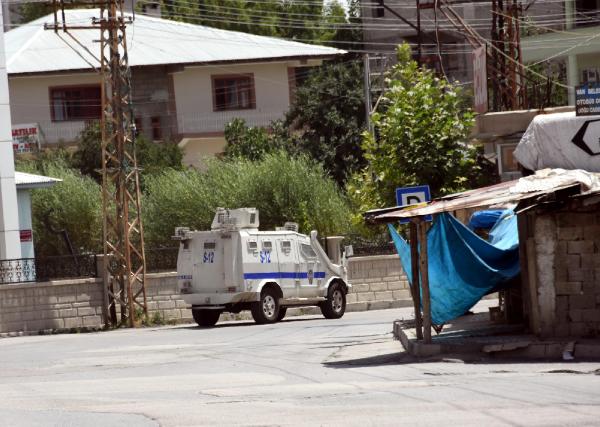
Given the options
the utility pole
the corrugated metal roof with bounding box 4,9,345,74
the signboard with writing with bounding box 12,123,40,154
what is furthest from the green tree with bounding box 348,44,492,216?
the signboard with writing with bounding box 12,123,40,154

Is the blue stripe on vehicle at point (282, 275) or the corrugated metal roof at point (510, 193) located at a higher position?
the corrugated metal roof at point (510, 193)

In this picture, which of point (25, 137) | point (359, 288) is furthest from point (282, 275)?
point (25, 137)

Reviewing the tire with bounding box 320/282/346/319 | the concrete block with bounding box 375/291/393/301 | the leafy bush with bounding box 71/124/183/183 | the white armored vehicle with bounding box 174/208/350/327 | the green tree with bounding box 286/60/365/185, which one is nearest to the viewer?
the white armored vehicle with bounding box 174/208/350/327

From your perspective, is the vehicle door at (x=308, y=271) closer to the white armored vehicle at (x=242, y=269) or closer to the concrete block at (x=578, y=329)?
the white armored vehicle at (x=242, y=269)

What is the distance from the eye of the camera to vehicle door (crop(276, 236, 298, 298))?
31.6m

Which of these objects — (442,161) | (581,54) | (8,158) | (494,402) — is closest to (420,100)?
(442,161)

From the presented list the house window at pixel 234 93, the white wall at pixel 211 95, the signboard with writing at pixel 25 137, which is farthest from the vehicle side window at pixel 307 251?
the house window at pixel 234 93

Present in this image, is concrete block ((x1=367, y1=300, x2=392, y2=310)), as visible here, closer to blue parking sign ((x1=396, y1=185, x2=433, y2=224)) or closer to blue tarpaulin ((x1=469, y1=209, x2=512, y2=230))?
blue tarpaulin ((x1=469, y1=209, x2=512, y2=230))

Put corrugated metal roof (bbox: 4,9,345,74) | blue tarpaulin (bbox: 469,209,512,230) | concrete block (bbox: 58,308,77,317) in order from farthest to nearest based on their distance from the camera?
1. corrugated metal roof (bbox: 4,9,345,74)
2. concrete block (bbox: 58,308,77,317)
3. blue tarpaulin (bbox: 469,209,512,230)

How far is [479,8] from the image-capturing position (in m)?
69.9

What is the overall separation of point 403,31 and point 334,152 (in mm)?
17972

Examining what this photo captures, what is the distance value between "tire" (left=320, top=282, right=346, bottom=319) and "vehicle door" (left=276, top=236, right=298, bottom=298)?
1293mm

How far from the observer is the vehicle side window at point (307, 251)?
32.4 metres

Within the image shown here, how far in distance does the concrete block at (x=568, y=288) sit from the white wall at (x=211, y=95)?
1746 inches
